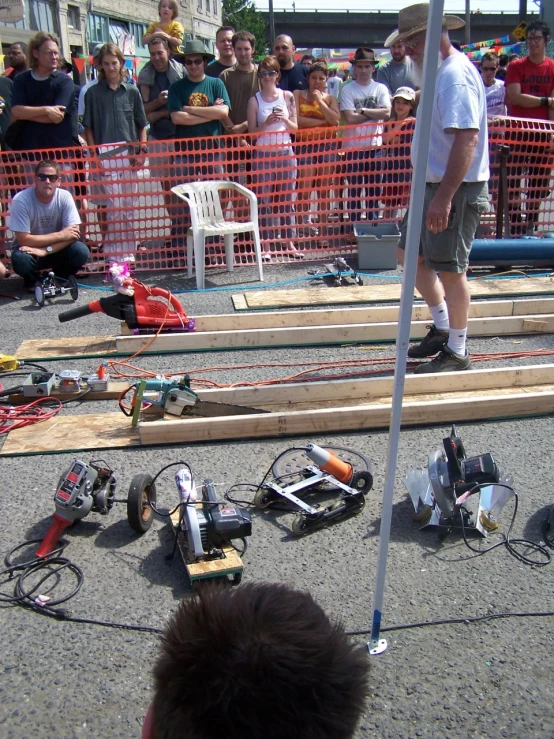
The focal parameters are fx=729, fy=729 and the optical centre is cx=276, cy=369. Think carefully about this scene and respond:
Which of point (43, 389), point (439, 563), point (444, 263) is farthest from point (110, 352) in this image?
point (439, 563)

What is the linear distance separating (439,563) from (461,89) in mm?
2768

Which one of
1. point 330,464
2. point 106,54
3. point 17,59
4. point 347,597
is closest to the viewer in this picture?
point 347,597

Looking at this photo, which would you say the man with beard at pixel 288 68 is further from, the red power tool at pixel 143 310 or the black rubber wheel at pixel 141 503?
the black rubber wheel at pixel 141 503

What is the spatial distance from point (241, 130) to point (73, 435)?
5807 millimetres

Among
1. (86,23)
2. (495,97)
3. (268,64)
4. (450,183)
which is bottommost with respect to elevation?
(450,183)

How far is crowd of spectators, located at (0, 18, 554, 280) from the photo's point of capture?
8258 mm

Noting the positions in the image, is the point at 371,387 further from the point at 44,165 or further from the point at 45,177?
the point at 44,165

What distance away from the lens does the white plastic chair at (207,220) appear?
768 centimetres

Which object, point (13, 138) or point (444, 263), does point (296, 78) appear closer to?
point (13, 138)

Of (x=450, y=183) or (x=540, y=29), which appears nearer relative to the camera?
(x=450, y=183)

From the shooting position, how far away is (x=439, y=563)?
320 centimetres

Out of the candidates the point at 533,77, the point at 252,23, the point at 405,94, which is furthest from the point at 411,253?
the point at 252,23

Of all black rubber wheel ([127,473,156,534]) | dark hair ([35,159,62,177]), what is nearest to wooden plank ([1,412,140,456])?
black rubber wheel ([127,473,156,534])

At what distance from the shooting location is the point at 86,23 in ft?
167
